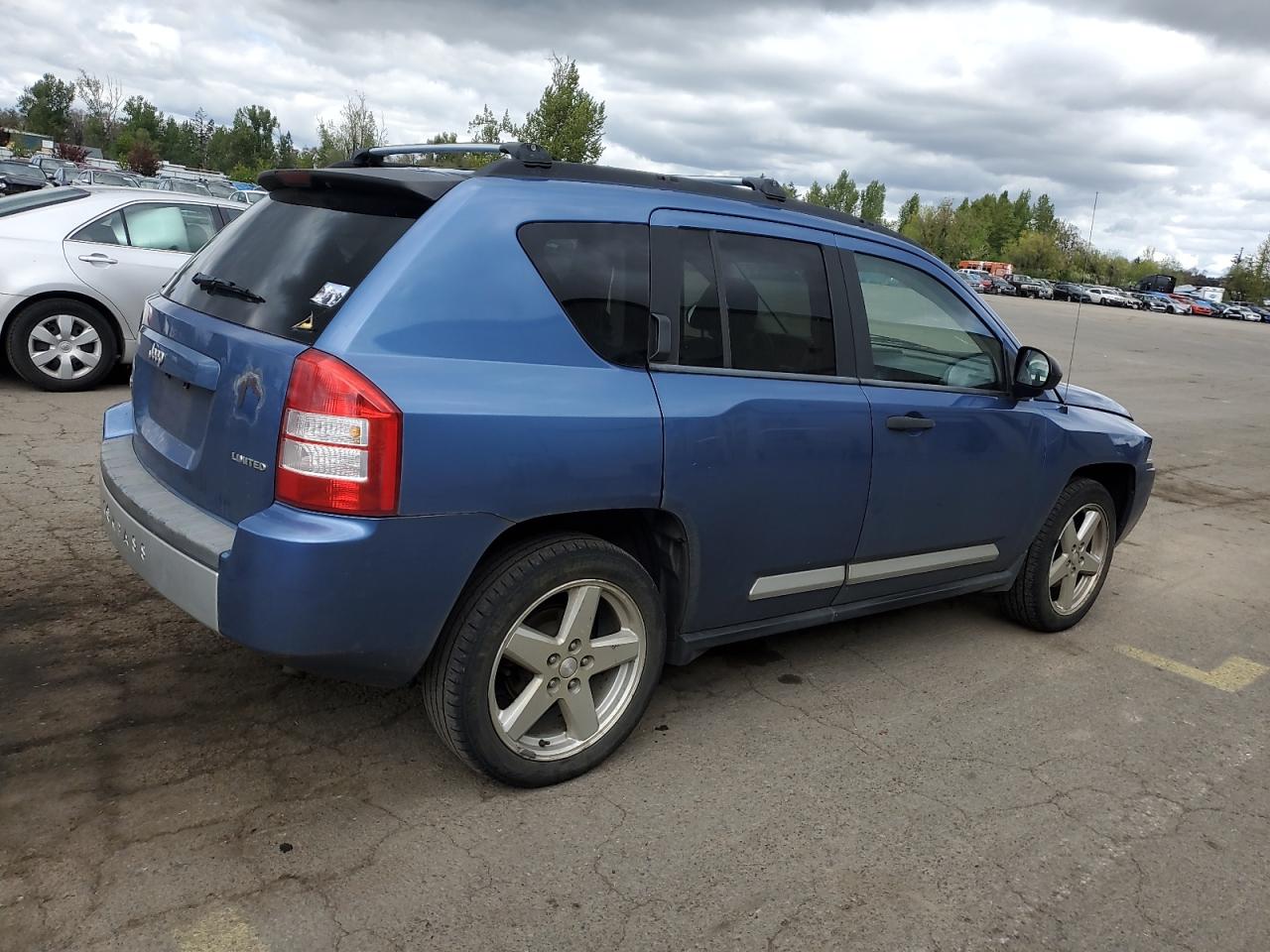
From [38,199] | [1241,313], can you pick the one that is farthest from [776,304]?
[1241,313]

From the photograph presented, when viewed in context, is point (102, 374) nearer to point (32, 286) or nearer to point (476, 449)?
point (32, 286)

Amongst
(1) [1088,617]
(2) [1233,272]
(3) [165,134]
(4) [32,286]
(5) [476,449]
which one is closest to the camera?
(5) [476,449]

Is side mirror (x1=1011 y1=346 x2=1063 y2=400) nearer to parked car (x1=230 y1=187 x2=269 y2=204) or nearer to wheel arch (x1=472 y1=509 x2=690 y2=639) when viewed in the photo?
wheel arch (x1=472 y1=509 x2=690 y2=639)

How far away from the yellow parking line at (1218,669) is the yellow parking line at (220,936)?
12.8 ft

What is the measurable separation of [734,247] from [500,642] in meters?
1.52

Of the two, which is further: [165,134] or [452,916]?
[165,134]

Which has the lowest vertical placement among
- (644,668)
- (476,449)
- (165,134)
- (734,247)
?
(644,668)

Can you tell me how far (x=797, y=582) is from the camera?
146 inches

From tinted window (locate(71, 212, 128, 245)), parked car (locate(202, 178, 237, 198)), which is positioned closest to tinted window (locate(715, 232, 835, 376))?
tinted window (locate(71, 212, 128, 245))

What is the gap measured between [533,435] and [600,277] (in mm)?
599

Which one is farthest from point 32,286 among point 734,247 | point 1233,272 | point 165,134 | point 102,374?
point 1233,272

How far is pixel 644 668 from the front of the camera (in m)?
3.35

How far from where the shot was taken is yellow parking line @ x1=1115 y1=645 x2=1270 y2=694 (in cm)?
452

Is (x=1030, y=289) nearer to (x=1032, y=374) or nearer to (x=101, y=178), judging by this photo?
(x=101, y=178)
